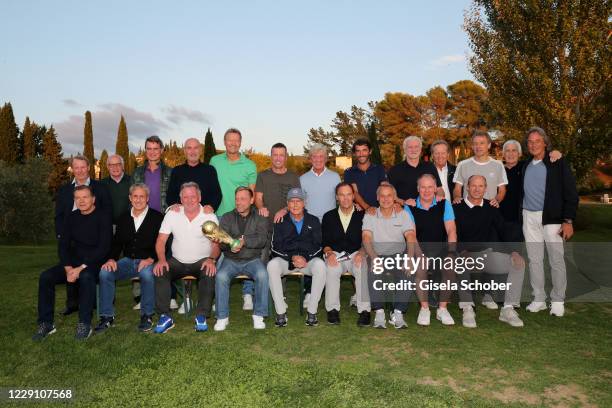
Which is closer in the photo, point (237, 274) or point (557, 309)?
point (237, 274)

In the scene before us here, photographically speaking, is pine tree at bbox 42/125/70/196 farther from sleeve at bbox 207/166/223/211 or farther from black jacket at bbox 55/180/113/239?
sleeve at bbox 207/166/223/211

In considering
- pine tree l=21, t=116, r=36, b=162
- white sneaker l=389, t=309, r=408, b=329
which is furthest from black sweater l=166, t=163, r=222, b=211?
pine tree l=21, t=116, r=36, b=162

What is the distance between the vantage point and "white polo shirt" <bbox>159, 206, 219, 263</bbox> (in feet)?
17.5

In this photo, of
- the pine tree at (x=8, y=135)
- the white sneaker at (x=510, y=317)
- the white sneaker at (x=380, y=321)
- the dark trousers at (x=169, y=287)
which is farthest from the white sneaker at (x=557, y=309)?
the pine tree at (x=8, y=135)

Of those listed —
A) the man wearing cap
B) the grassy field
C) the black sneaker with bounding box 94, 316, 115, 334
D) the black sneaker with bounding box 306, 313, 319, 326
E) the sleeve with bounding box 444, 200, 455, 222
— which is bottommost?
the grassy field

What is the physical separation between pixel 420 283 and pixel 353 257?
2.64ft

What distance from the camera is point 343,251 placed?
5.64m

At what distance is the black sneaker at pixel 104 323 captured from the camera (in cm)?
507

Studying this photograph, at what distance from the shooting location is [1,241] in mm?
19422

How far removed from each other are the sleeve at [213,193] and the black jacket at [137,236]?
608 mm

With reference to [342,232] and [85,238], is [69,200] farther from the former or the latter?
[342,232]

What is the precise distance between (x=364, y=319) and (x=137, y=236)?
2.74 m

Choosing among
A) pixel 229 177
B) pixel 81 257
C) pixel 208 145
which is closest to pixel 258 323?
pixel 229 177

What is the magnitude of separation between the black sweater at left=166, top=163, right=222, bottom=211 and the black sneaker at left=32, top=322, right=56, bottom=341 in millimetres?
1866
